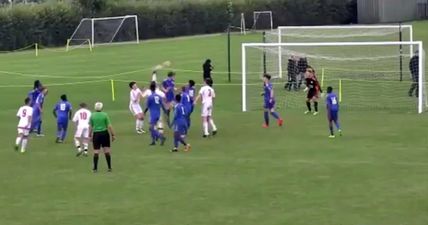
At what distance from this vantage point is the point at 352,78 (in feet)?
157

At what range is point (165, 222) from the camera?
17500mm

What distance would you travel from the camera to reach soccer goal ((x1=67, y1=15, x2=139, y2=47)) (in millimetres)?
80000

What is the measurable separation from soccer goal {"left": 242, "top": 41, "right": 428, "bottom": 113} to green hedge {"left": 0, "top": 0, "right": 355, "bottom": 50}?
28.8 m

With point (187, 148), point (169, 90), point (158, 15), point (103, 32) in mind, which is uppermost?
point (158, 15)

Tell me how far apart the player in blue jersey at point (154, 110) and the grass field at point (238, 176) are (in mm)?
697

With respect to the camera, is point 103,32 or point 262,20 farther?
point 262,20

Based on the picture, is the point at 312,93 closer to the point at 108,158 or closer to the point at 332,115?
the point at 332,115

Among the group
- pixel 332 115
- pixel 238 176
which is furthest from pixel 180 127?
pixel 332 115

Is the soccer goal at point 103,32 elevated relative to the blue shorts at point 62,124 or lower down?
elevated

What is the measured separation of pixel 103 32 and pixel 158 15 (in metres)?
9.15

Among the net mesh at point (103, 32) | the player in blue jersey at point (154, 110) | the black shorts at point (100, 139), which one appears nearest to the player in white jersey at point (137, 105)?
the player in blue jersey at point (154, 110)

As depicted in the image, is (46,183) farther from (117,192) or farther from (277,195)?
(277,195)

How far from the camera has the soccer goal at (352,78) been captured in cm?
3784

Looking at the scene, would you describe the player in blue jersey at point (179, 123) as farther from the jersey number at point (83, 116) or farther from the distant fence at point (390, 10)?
the distant fence at point (390, 10)
